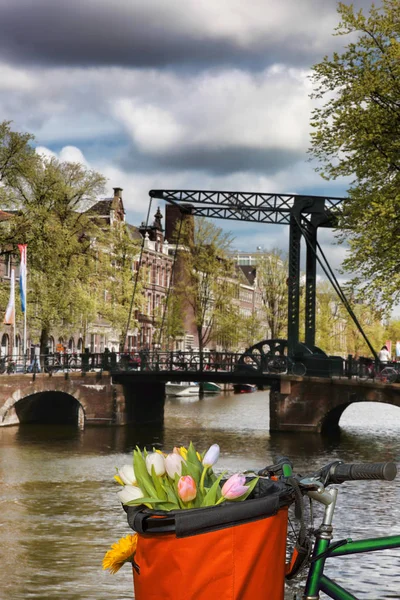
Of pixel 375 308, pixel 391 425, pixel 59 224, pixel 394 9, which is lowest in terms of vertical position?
pixel 391 425

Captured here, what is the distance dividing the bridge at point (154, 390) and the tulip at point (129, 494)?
27031 millimetres

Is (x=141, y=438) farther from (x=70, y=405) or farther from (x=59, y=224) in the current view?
(x=59, y=224)

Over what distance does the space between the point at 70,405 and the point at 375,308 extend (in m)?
20.3

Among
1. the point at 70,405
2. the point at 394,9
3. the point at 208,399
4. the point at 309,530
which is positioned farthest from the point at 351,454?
the point at 208,399

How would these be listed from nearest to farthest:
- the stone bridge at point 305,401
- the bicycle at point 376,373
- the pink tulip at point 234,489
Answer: the pink tulip at point 234,489, the bicycle at point 376,373, the stone bridge at point 305,401

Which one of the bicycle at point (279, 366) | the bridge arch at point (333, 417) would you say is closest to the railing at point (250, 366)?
the bicycle at point (279, 366)

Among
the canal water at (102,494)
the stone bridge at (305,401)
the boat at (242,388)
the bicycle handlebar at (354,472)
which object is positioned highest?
the bicycle handlebar at (354,472)

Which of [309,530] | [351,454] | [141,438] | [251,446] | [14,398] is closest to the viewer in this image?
[309,530]

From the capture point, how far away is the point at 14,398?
33.7 m

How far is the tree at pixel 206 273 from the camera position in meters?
54.9

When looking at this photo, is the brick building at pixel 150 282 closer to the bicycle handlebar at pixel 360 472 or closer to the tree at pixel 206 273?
the tree at pixel 206 273

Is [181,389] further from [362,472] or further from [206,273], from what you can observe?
[362,472]

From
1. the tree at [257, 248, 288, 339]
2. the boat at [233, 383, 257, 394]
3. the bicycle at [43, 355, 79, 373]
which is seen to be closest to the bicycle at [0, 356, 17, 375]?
the bicycle at [43, 355, 79, 373]

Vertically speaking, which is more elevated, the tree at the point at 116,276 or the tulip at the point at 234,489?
the tree at the point at 116,276
